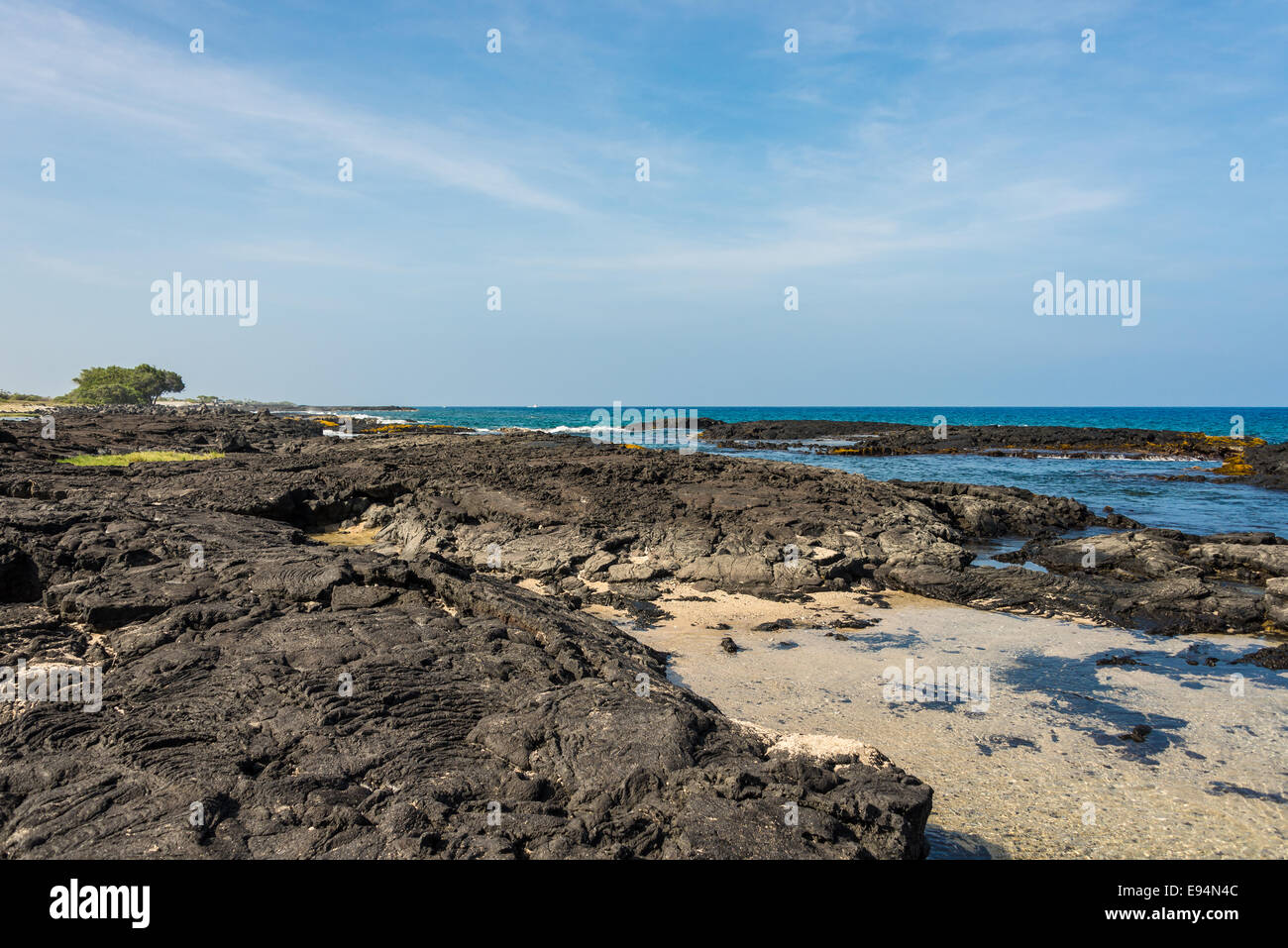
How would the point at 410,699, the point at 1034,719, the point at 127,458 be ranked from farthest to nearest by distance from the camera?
the point at 127,458 < the point at 1034,719 < the point at 410,699

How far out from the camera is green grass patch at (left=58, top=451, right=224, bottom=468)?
73.6 feet

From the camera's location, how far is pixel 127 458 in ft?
80.9

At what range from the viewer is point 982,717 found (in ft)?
27.8

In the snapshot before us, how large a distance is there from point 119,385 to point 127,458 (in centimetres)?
7849

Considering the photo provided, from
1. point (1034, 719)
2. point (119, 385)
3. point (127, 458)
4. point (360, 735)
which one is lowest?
point (1034, 719)

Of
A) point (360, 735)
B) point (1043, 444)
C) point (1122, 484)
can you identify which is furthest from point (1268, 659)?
point (1043, 444)

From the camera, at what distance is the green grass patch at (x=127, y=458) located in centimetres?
2244

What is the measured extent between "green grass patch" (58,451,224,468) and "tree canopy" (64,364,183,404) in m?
72.0

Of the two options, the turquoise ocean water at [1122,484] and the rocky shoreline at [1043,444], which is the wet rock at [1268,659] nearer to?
the turquoise ocean water at [1122,484]

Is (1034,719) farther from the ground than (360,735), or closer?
closer

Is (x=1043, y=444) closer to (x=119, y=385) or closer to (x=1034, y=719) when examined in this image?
(x=1034, y=719)

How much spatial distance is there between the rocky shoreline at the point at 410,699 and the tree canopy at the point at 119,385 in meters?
87.3
